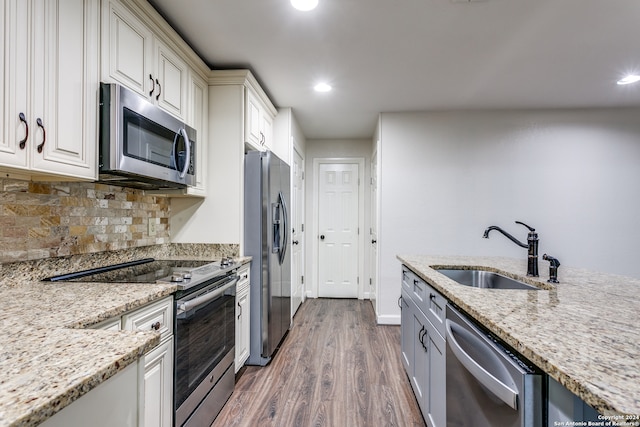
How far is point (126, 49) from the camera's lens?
1594 millimetres

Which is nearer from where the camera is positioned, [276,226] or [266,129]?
[276,226]

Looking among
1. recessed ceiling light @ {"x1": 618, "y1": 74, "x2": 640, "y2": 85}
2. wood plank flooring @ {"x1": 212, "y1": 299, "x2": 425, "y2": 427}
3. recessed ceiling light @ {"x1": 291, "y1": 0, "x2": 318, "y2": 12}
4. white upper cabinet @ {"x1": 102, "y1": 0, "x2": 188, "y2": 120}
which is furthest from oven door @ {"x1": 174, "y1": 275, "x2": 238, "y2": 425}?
recessed ceiling light @ {"x1": 618, "y1": 74, "x2": 640, "y2": 85}

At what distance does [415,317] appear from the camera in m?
1.98

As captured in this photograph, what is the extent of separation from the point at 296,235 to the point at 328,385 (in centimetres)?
185

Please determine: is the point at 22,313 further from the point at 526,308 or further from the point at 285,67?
the point at 285,67

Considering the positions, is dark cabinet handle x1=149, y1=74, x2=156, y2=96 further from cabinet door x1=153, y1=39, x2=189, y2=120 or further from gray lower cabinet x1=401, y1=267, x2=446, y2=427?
gray lower cabinet x1=401, y1=267, x2=446, y2=427

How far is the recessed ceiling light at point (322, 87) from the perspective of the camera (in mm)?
2838

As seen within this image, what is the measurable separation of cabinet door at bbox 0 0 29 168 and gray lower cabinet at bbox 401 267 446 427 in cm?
188

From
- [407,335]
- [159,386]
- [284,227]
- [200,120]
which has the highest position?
[200,120]

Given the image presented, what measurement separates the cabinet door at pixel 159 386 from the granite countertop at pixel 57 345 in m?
0.26

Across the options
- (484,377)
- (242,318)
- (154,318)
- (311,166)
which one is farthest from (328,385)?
(311,166)

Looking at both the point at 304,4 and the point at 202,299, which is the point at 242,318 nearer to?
the point at 202,299

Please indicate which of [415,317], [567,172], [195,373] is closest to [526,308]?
[415,317]

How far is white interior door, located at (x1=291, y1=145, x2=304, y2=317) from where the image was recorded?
3.60m
